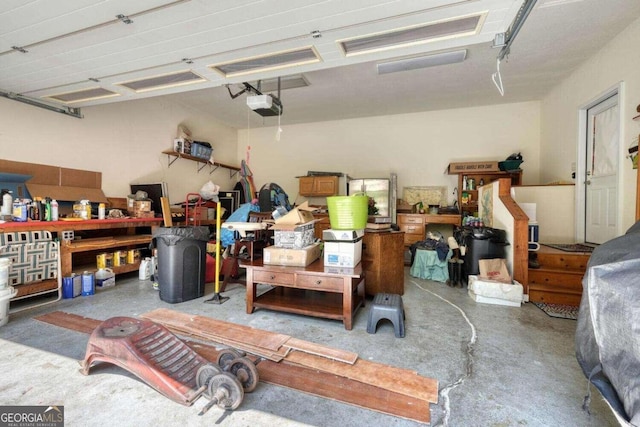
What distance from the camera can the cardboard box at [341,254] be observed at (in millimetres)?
2438

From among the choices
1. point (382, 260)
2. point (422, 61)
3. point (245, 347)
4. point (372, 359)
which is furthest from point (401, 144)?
point (245, 347)

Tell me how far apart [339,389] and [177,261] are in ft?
7.49

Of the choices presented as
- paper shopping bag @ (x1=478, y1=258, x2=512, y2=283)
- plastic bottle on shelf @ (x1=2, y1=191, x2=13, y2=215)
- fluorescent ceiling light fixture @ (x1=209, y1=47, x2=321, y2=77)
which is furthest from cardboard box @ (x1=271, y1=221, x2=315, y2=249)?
plastic bottle on shelf @ (x1=2, y1=191, x2=13, y2=215)

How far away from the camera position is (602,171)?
3.61 meters

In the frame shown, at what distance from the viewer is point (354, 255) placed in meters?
2.45

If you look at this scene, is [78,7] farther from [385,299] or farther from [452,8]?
[385,299]

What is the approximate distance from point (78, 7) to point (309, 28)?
1592 millimetres

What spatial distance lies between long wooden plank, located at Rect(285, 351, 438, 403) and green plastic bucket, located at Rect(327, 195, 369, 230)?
1.16 metres

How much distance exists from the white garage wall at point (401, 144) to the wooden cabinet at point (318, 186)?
504mm

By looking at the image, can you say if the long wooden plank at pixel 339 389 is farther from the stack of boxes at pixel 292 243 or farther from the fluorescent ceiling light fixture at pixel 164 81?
the fluorescent ceiling light fixture at pixel 164 81

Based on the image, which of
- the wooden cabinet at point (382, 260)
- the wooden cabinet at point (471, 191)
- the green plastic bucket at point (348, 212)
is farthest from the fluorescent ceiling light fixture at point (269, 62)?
the wooden cabinet at point (471, 191)

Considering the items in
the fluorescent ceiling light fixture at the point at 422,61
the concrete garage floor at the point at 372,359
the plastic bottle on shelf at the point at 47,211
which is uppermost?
the fluorescent ceiling light fixture at the point at 422,61

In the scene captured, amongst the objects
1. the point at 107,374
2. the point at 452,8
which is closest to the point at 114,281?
the point at 107,374

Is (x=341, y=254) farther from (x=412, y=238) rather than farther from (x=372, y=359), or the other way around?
(x=412, y=238)
